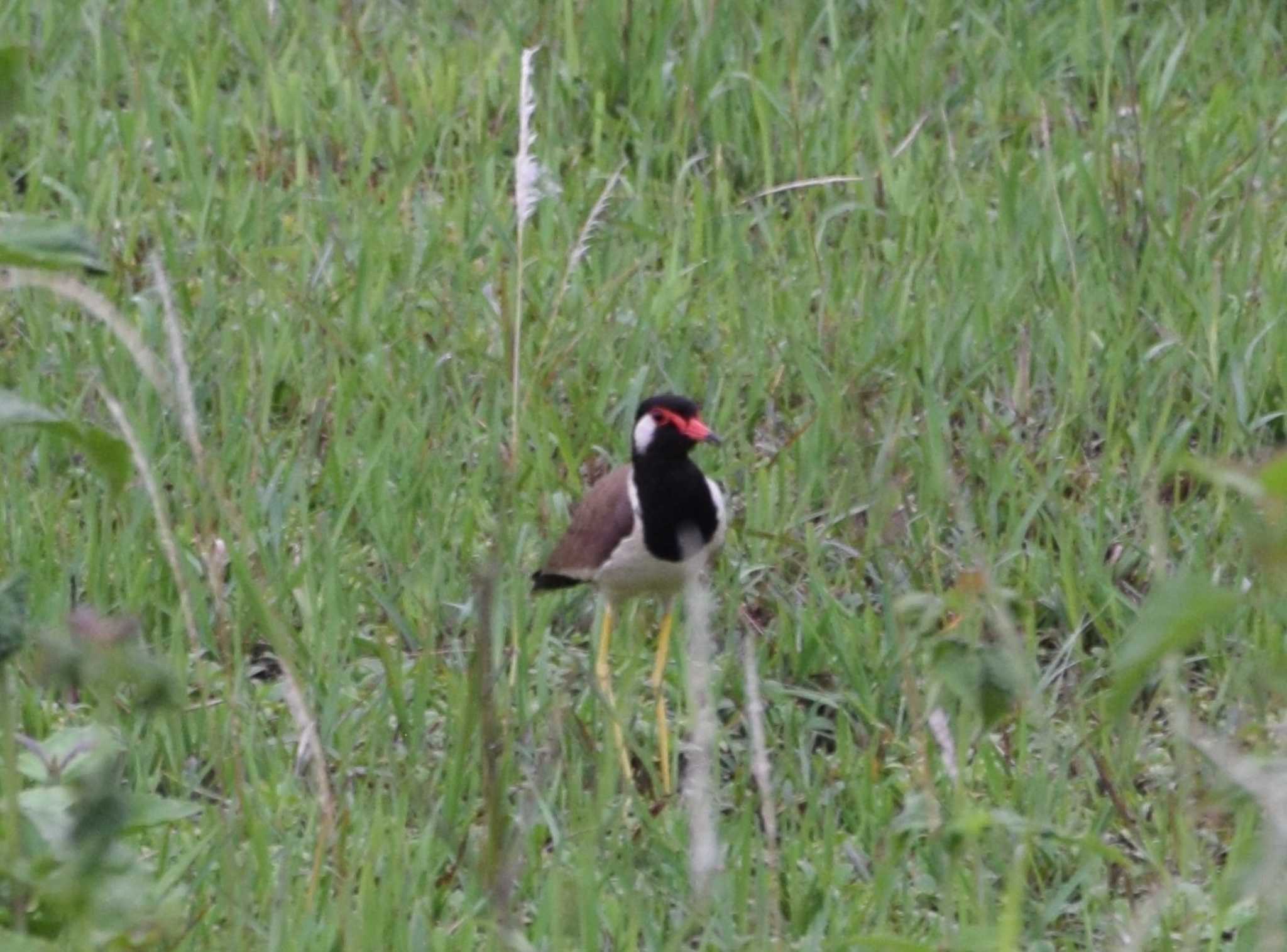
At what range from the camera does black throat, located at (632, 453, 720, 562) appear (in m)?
4.39

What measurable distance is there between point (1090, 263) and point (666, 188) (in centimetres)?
122

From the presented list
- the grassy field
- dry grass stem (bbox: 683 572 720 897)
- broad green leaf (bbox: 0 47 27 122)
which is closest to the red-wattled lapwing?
the grassy field

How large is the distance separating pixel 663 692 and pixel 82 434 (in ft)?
8.70

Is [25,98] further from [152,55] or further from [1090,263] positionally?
[1090,263]

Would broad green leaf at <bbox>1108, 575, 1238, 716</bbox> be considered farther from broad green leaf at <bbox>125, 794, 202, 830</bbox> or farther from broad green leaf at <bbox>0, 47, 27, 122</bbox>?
broad green leaf at <bbox>125, 794, 202, 830</bbox>

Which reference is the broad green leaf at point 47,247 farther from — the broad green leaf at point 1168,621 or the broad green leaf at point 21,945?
the broad green leaf at point 1168,621

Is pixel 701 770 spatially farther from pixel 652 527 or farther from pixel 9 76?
pixel 652 527

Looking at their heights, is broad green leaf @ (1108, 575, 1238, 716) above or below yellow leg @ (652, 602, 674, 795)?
above

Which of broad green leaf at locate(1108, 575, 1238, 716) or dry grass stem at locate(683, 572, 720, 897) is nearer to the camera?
broad green leaf at locate(1108, 575, 1238, 716)

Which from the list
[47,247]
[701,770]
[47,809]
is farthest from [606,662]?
[47,247]

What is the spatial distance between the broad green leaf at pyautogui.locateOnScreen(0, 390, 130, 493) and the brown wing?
2.50 metres

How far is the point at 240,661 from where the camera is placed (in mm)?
3590

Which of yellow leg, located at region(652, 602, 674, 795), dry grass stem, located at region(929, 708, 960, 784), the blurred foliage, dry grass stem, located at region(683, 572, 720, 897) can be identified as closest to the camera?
the blurred foliage

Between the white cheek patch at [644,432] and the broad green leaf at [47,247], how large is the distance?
2.60 metres
